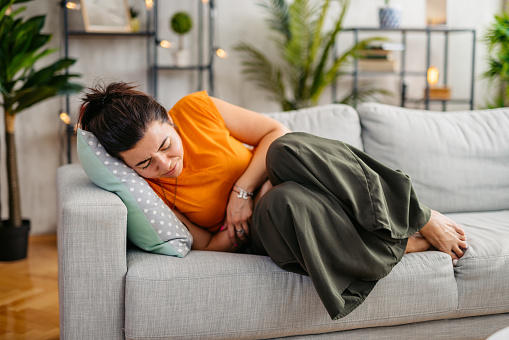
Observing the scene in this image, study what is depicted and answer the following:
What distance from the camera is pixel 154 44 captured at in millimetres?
3428

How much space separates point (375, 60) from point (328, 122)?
1619mm

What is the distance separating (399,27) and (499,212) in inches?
70.9

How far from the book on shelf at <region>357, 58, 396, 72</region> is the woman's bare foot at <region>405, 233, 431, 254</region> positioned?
7.02 feet

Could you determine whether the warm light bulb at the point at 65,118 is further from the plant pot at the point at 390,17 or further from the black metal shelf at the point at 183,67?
the plant pot at the point at 390,17

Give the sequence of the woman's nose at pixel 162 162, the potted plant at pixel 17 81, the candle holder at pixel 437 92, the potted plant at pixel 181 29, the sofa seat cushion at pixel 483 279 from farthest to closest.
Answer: the candle holder at pixel 437 92
the potted plant at pixel 181 29
the potted plant at pixel 17 81
the sofa seat cushion at pixel 483 279
the woman's nose at pixel 162 162

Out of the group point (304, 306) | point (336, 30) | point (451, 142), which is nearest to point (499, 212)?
point (451, 142)

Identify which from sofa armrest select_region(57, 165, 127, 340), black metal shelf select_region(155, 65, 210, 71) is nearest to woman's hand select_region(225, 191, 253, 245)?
sofa armrest select_region(57, 165, 127, 340)

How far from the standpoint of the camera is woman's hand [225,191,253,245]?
5.04 ft

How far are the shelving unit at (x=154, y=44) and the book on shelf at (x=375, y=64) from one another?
1.03 meters

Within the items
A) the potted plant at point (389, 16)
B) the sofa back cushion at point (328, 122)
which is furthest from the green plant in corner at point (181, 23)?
the sofa back cushion at point (328, 122)

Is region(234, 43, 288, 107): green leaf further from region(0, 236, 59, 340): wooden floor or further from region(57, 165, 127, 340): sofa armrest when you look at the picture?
region(57, 165, 127, 340): sofa armrest

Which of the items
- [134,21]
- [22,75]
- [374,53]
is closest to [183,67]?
[134,21]

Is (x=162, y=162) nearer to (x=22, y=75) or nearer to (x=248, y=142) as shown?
(x=248, y=142)

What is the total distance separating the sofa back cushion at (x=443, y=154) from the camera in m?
2.05
